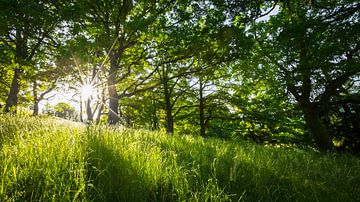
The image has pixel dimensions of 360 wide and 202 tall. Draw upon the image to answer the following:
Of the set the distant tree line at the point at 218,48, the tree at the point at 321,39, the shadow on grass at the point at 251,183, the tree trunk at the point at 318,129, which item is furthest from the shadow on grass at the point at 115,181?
the tree trunk at the point at 318,129

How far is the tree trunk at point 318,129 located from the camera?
9859 mm

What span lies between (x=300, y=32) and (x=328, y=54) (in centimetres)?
114

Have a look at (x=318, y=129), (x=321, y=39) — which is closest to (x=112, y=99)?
(x=321, y=39)

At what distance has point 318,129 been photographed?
10.1m

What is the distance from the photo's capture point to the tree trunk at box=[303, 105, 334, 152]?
32.3 ft

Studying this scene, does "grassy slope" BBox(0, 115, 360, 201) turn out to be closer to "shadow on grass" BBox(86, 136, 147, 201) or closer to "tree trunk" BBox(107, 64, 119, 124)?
"shadow on grass" BBox(86, 136, 147, 201)

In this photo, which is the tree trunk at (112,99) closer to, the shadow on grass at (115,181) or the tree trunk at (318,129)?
the shadow on grass at (115,181)

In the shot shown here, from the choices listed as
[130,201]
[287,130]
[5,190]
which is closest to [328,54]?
[130,201]

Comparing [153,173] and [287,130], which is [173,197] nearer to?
[153,173]

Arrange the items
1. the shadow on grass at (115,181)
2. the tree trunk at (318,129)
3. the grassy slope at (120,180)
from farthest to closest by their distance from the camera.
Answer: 1. the tree trunk at (318,129)
2. the shadow on grass at (115,181)
3. the grassy slope at (120,180)

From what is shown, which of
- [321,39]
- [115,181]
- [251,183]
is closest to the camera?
[115,181]

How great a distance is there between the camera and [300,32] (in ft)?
16.0

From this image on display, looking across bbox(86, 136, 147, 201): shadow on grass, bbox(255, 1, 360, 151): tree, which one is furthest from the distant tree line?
bbox(86, 136, 147, 201): shadow on grass

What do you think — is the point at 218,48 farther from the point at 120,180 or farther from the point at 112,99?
the point at 120,180
